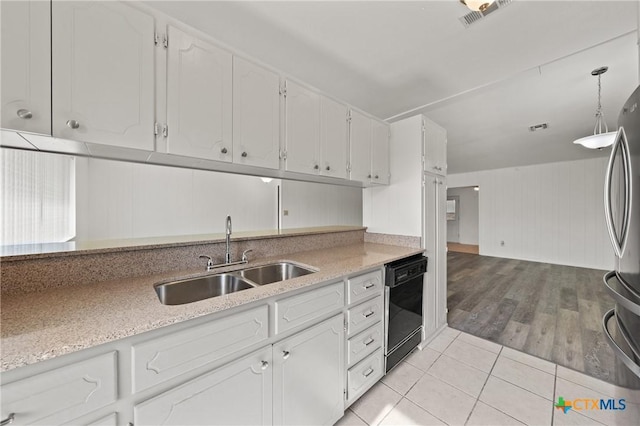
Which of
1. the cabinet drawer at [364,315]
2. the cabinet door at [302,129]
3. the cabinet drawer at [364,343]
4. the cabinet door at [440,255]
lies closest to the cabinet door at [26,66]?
the cabinet door at [302,129]

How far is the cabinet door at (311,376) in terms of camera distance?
47.2 inches

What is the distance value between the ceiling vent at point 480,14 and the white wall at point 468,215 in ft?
25.9

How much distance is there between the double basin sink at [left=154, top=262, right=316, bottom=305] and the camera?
1330 millimetres

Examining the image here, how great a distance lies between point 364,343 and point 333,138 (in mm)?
1669

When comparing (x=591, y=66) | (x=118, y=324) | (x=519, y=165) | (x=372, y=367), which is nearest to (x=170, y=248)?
(x=118, y=324)

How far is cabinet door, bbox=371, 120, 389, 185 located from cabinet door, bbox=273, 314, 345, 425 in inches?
59.4

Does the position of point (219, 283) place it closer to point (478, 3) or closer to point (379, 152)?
point (379, 152)

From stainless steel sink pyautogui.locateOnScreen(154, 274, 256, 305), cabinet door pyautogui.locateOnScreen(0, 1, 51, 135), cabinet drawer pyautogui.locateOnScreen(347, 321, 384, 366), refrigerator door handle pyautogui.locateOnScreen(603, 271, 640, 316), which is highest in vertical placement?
cabinet door pyautogui.locateOnScreen(0, 1, 51, 135)

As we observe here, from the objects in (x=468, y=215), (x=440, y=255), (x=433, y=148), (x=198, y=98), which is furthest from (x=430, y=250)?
(x=468, y=215)

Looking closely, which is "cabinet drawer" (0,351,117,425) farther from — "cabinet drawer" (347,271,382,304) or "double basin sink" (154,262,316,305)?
"cabinet drawer" (347,271,382,304)

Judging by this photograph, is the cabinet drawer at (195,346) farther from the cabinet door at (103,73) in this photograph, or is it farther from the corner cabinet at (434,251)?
the corner cabinet at (434,251)

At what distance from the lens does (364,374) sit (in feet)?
5.53

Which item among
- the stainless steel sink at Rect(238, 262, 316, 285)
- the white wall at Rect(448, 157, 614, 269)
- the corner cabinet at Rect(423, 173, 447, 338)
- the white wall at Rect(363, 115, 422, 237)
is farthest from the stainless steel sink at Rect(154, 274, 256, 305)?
the white wall at Rect(448, 157, 614, 269)

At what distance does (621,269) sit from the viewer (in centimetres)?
125
